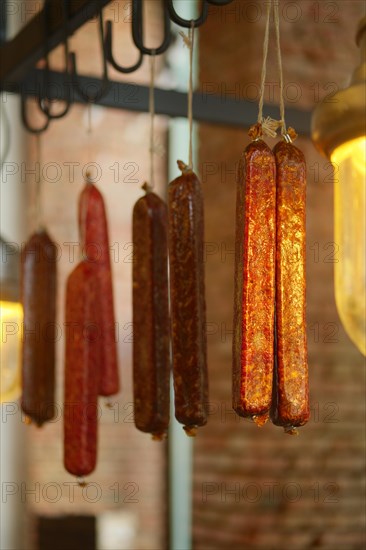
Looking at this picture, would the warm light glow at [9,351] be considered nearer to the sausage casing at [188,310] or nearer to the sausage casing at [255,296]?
the sausage casing at [188,310]

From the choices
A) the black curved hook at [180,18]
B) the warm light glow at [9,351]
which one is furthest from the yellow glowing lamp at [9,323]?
the black curved hook at [180,18]

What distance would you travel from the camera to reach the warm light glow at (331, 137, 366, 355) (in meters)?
1.17

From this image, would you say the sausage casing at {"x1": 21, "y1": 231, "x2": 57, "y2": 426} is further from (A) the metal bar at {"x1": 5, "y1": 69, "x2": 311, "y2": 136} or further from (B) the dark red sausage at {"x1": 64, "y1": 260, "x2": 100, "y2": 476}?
(A) the metal bar at {"x1": 5, "y1": 69, "x2": 311, "y2": 136}

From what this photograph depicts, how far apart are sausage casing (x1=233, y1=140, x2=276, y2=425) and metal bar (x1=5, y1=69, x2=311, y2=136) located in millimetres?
735

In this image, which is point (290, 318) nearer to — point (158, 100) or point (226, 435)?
point (158, 100)

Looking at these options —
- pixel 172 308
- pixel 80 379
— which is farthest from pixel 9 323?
pixel 172 308

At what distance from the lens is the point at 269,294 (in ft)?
3.69

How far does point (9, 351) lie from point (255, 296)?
29.7 inches

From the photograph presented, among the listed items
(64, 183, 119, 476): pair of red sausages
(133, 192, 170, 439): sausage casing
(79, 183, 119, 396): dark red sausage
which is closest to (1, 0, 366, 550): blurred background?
(79, 183, 119, 396): dark red sausage

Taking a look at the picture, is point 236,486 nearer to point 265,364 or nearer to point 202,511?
point 202,511

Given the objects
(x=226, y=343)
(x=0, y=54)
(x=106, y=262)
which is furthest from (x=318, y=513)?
(x=0, y=54)

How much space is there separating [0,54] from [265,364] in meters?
1.01

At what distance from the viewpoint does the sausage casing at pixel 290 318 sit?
3.74ft

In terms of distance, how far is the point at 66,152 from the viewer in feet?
13.0
